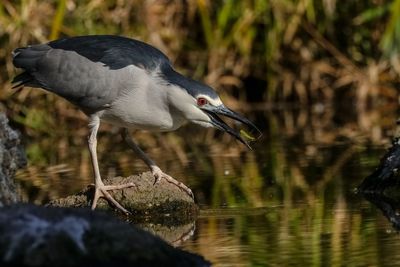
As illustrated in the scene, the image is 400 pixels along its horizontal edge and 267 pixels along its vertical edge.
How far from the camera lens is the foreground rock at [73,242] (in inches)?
209

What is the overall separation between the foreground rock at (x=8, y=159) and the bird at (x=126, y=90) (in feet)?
1.62

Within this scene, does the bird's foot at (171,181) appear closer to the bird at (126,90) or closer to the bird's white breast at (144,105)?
the bird at (126,90)

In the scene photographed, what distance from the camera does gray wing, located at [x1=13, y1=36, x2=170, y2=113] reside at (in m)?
8.09

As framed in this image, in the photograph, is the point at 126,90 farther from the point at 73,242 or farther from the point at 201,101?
the point at 73,242

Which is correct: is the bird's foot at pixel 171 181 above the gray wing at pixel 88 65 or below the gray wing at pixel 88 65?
below

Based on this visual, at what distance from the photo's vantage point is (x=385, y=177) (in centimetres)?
794

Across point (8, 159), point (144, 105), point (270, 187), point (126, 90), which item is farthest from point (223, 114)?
point (8, 159)

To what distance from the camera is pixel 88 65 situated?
8266 mm

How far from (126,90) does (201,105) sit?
0.55 metres

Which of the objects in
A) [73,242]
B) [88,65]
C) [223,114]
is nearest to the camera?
[73,242]

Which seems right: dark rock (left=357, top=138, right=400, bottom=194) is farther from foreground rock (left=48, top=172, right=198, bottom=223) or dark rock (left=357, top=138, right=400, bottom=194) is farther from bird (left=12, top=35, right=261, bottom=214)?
foreground rock (left=48, top=172, right=198, bottom=223)

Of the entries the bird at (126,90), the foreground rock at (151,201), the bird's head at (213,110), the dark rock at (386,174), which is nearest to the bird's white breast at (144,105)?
the bird at (126,90)

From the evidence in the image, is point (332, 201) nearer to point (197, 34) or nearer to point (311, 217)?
point (311, 217)

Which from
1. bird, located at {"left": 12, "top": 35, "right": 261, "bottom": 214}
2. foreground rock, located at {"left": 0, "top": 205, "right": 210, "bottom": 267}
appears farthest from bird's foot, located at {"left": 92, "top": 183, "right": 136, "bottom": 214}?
foreground rock, located at {"left": 0, "top": 205, "right": 210, "bottom": 267}
